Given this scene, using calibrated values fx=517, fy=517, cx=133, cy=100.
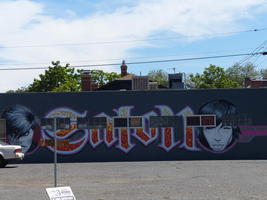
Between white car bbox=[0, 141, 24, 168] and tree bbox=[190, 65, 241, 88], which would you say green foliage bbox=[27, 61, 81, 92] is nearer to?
tree bbox=[190, 65, 241, 88]

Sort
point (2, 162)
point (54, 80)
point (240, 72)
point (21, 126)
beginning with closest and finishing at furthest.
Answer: point (2, 162) → point (21, 126) → point (54, 80) → point (240, 72)

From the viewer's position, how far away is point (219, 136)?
30.4 meters

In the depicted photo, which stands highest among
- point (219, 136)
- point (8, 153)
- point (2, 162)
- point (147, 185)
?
point (219, 136)

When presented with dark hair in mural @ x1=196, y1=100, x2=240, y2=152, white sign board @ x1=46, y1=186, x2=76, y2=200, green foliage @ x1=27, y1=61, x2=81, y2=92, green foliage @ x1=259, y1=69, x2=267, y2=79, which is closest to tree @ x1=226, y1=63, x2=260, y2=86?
green foliage @ x1=259, y1=69, x2=267, y2=79

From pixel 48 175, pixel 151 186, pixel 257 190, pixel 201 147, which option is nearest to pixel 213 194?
pixel 257 190

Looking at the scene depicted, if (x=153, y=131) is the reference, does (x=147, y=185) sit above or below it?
below

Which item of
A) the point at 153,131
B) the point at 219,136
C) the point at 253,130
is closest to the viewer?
the point at 253,130

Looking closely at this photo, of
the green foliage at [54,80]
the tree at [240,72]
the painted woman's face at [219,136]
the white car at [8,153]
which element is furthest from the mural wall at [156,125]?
the tree at [240,72]

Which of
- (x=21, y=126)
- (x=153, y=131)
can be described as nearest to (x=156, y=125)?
(x=153, y=131)

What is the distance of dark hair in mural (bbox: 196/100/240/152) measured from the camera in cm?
3042

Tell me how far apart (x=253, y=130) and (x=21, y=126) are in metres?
13.8

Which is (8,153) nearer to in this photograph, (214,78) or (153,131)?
(153,131)

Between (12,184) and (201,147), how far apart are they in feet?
50.9

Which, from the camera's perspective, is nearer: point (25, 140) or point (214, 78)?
point (25, 140)
